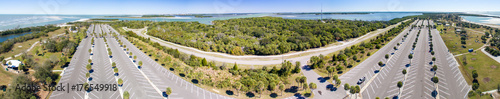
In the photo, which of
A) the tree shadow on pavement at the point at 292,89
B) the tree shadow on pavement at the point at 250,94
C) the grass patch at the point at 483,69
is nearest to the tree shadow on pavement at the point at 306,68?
the tree shadow on pavement at the point at 292,89

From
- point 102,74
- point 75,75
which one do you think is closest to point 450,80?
point 102,74

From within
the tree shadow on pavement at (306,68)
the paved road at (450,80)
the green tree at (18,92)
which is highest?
the green tree at (18,92)

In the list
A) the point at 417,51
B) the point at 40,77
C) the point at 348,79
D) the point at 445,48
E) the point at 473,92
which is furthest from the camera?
the point at 445,48

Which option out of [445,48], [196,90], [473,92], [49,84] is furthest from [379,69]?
[49,84]

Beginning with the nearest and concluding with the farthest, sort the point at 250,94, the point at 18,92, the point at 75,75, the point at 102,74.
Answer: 1. the point at 18,92
2. the point at 250,94
3. the point at 75,75
4. the point at 102,74

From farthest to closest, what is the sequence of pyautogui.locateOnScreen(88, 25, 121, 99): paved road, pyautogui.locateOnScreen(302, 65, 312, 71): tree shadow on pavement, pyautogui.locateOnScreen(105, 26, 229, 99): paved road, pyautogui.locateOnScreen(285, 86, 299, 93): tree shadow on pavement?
pyautogui.locateOnScreen(302, 65, 312, 71): tree shadow on pavement → pyautogui.locateOnScreen(285, 86, 299, 93): tree shadow on pavement → pyautogui.locateOnScreen(105, 26, 229, 99): paved road → pyautogui.locateOnScreen(88, 25, 121, 99): paved road

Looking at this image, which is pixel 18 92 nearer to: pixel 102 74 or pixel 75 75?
pixel 102 74

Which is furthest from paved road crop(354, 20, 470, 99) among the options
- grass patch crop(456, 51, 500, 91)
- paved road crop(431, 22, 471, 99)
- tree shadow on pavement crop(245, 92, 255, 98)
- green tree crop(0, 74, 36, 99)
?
green tree crop(0, 74, 36, 99)

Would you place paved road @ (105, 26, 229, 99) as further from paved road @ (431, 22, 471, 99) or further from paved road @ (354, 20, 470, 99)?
paved road @ (431, 22, 471, 99)

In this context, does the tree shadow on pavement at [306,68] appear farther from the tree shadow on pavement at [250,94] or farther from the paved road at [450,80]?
the paved road at [450,80]

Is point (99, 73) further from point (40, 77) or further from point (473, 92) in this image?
point (473, 92)

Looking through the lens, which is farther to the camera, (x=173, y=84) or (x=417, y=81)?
(x=417, y=81)
